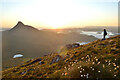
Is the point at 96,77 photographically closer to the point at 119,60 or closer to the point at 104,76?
the point at 104,76

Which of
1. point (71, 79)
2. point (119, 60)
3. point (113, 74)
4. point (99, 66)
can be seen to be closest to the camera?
point (113, 74)

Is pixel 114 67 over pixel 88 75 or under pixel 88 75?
over

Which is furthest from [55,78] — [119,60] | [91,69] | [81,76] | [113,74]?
[119,60]

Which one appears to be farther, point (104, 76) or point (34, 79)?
point (34, 79)

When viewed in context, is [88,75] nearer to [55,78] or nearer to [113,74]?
[113,74]

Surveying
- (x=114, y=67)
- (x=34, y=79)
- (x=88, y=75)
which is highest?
(x=114, y=67)

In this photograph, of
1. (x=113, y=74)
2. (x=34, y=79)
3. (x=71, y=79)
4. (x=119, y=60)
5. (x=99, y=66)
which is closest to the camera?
(x=113, y=74)

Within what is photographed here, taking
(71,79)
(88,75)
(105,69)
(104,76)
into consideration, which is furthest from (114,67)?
(71,79)

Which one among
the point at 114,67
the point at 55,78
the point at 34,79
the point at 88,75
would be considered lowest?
the point at 34,79

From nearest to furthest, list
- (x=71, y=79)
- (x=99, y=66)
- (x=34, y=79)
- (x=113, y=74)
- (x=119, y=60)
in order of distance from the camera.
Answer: (x=113, y=74)
(x=71, y=79)
(x=99, y=66)
(x=119, y=60)
(x=34, y=79)
